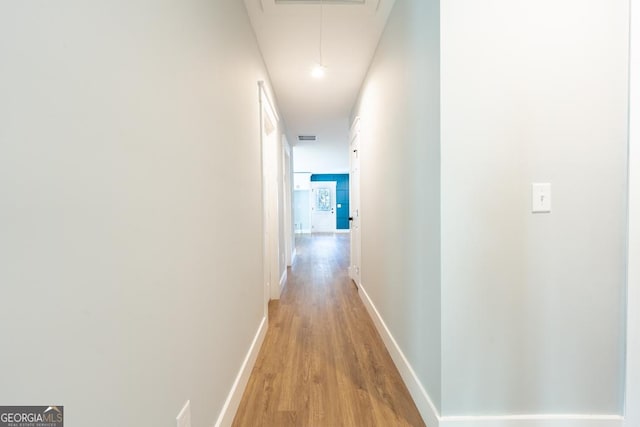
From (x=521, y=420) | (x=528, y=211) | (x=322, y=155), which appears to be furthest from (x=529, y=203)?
(x=322, y=155)

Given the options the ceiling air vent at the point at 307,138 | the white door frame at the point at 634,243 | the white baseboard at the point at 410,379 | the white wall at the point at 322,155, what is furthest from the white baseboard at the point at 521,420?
the ceiling air vent at the point at 307,138

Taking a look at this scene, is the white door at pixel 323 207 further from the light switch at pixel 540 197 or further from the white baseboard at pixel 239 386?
the light switch at pixel 540 197

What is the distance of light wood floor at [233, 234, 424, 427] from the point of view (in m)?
1.47

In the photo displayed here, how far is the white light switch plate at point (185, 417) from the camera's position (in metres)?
0.94

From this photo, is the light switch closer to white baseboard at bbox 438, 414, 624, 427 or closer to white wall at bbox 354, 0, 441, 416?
white wall at bbox 354, 0, 441, 416

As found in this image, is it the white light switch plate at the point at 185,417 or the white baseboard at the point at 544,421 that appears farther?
the white baseboard at the point at 544,421

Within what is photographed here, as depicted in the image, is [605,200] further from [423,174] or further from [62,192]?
[62,192]

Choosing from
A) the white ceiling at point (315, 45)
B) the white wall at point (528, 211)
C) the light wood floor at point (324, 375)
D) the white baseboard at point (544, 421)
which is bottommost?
the light wood floor at point (324, 375)

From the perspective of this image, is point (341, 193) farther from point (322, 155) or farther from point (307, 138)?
point (307, 138)

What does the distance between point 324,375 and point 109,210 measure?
5.58 feet

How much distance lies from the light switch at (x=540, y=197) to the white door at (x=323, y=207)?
9.99 m

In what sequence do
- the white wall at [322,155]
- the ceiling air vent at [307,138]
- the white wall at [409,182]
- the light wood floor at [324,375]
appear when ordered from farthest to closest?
1. the white wall at [322,155]
2. the ceiling air vent at [307,138]
3. the light wood floor at [324,375]
4. the white wall at [409,182]

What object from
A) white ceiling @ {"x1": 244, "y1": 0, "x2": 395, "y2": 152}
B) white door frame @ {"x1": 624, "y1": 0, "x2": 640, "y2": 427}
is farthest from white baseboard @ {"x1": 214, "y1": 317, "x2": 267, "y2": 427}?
white ceiling @ {"x1": 244, "y1": 0, "x2": 395, "y2": 152}

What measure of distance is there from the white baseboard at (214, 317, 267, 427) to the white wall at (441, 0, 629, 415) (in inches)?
42.7
